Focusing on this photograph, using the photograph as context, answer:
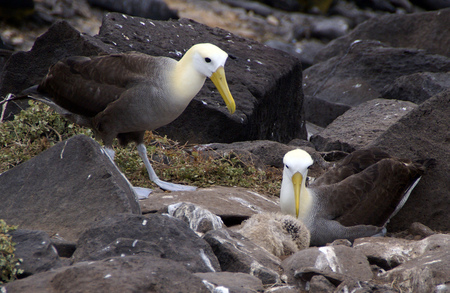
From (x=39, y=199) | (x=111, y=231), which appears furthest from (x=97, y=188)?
(x=111, y=231)

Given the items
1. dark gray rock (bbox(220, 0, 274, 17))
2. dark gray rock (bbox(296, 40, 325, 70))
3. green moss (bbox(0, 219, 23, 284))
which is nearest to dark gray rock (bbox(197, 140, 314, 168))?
green moss (bbox(0, 219, 23, 284))

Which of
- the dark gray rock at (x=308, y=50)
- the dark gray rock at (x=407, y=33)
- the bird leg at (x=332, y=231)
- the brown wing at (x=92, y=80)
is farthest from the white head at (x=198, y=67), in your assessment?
the dark gray rock at (x=308, y=50)

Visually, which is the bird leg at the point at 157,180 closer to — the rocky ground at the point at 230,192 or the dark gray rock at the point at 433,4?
the rocky ground at the point at 230,192

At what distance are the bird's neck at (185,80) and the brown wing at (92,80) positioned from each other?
1.04 ft

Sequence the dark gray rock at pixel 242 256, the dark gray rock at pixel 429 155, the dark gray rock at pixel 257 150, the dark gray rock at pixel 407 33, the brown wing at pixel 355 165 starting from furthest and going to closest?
1. the dark gray rock at pixel 407 33
2. the dark gray rock at pixel 257 150
3. the brown wing at pixel 355 165
4. the dark gray rock at pixel 429 155
5. the dark gray rock at pixel 242 256

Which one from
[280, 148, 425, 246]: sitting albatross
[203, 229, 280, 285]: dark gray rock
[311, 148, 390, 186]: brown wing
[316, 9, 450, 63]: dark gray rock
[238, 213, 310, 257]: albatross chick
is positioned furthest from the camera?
[316, 9, 450, 63]: dark gray rock

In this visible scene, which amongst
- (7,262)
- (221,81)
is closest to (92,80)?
(221,81)

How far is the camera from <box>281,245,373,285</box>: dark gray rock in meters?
3.29

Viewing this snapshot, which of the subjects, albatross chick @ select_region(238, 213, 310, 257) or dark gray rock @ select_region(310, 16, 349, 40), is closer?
albatross chick @ select_region(238, 213, 310, 257)

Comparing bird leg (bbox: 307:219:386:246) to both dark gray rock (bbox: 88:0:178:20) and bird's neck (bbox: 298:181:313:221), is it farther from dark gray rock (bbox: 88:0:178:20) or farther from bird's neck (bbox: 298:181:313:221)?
dark gray rock (bbox: 88:0:178:20)

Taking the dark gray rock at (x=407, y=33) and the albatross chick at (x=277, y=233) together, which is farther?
the dark gray rock at (x=407, y=33)

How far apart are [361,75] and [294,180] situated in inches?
274

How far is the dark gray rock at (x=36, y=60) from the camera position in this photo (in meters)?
6.88

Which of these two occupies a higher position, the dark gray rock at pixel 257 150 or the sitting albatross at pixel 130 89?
the sitting albatross at pixel 130 89
